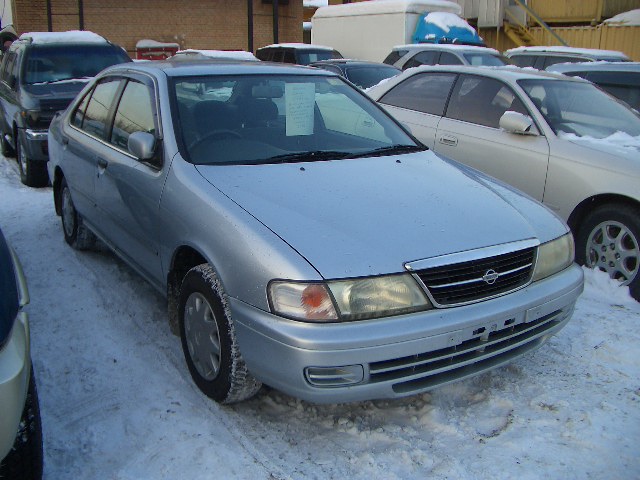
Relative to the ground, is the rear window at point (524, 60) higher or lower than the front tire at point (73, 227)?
higher

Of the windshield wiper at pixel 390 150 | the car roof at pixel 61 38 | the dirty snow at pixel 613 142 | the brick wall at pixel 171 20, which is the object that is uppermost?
the brick wall at pixel 171 20

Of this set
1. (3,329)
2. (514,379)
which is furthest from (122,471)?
(514,379)

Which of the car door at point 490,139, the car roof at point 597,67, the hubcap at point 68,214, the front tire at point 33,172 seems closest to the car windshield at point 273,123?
the car door at point 490,139

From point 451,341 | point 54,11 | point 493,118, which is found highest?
point 54,11

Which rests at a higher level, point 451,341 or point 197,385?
point 451,341

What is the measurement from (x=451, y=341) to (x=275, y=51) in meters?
15.0

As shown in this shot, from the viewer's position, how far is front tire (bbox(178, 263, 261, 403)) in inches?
116

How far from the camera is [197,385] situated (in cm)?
328

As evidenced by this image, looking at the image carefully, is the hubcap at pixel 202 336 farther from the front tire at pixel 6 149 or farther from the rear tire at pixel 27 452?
the front tire at pixel 6 149

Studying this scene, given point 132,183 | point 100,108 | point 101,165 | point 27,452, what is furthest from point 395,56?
point 27,452

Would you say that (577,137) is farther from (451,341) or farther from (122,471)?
(122,471)

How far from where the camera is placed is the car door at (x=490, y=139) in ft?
17.6

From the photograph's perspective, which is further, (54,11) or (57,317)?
(54,11)

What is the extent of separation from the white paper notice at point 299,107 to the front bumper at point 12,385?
6.95 ft
